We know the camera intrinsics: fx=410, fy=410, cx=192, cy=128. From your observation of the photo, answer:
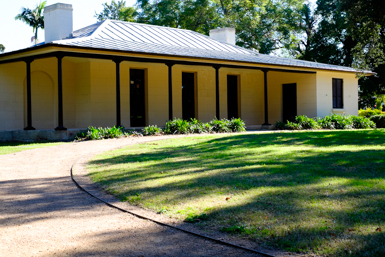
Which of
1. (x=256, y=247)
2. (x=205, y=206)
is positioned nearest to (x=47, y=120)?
(x=205, y=206)

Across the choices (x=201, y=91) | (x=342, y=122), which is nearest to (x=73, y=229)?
(x=201, y=91)

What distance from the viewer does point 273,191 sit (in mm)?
5391

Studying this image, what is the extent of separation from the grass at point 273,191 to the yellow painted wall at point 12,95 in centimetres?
1076

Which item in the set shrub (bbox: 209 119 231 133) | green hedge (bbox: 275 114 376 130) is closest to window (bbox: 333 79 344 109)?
green hedge (bbox: 275 114 376 130)

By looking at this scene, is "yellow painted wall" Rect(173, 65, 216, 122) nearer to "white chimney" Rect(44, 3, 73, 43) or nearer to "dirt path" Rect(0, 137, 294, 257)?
"white chimney" Rect(44, 3, 73, 43)

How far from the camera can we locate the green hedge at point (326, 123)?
68.8ft

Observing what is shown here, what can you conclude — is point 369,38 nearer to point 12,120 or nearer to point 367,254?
point 367,254

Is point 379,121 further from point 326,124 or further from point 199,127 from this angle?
point 199,127

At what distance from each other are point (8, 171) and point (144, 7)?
34.2m

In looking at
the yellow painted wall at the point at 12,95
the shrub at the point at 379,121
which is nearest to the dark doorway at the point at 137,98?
the yellow painted wall at the point at 12,95

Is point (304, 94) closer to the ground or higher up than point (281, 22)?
closer to the ground

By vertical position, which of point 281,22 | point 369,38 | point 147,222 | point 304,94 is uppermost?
point 281,22

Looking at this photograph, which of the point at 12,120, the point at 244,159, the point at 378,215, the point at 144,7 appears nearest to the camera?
the point at 378,215

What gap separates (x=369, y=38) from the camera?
51.4 feet
